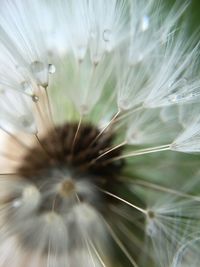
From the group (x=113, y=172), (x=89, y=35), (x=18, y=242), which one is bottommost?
(x=18, y=242)

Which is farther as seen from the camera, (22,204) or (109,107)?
(109,107)

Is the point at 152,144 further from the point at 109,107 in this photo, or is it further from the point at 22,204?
the point at 22,204

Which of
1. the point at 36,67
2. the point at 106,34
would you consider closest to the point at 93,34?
the point at 106,34

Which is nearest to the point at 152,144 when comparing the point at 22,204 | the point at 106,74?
the point at 106,74

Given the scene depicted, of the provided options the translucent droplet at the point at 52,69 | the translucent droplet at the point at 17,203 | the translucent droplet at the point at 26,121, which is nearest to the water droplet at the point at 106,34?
the translucent droplet at the point at 52,69

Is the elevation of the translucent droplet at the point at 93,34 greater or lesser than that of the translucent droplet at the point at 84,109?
greater

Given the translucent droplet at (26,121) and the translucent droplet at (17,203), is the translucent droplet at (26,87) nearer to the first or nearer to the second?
the translucent droplet at (26,121)

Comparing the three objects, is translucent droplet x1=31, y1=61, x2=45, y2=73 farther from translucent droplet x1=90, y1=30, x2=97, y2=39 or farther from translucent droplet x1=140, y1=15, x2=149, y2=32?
translucent droplet x1=140, y1=15, x2=149, y2=32

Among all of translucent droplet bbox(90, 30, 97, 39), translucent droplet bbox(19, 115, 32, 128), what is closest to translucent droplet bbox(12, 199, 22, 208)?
translucent droplet bbox(19, 115, 32, 128)
